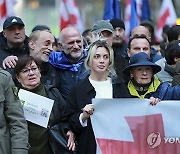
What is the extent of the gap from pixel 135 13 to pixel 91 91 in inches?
239

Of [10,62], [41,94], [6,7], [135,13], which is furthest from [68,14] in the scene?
[41,94]

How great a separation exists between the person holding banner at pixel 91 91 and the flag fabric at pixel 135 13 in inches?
228

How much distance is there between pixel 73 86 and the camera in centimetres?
671

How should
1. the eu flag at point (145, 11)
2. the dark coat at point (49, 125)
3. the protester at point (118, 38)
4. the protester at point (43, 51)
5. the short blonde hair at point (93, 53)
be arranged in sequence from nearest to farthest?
the dark coat at point (49, 125)
the short blonde hair at point (93, 53)
the protester at point (43, 51)
the protester at point (118, 38)
the eu flag at point (145, 11)

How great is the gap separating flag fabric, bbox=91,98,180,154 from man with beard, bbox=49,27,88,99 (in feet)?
2.87

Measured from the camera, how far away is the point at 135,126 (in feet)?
21.0

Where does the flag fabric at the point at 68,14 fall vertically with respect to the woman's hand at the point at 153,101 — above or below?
above

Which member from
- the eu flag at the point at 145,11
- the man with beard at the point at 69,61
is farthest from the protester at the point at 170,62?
the eu flag at the point at 145,11

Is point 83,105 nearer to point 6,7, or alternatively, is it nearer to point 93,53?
point 93,53

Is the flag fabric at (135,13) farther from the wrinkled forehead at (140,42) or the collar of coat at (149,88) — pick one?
the collar of coat at (149,88)

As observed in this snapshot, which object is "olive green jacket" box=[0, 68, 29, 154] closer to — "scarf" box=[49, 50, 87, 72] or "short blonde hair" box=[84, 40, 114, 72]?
"short blonde hair" box=[84, 40, 114, 72]

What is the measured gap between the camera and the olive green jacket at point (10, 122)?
→ 222 inches

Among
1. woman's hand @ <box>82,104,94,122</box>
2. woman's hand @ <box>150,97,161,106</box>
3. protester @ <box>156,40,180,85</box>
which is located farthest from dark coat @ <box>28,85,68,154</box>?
protester @ <box>156,40,180,85</box>

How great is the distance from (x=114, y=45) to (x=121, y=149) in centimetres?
345
